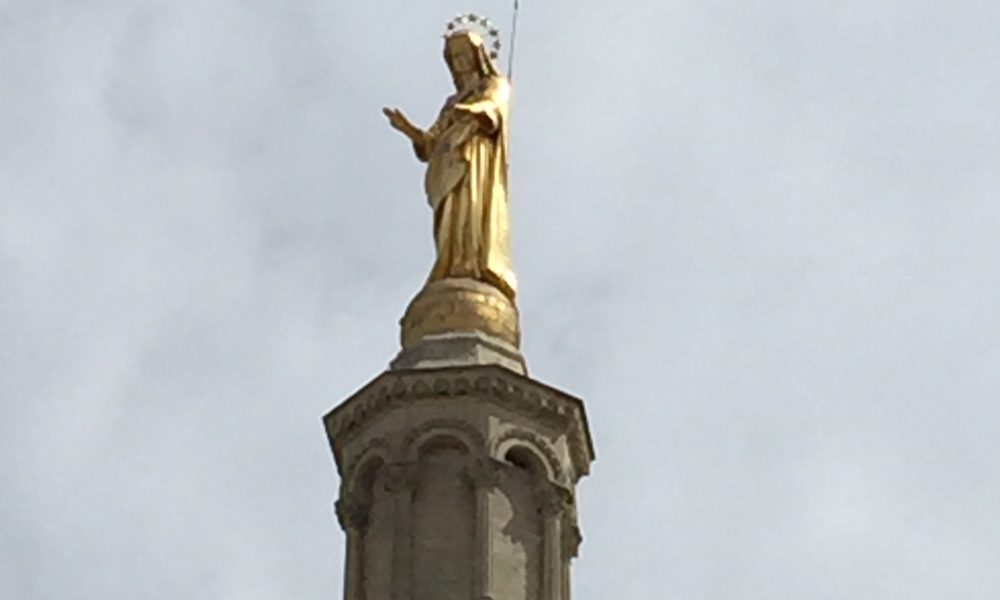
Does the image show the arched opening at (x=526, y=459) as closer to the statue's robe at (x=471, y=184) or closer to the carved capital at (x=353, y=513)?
the carved capital at (x=353, y=513)

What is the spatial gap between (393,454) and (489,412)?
3.88 ft

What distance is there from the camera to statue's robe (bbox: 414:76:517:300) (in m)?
35.6

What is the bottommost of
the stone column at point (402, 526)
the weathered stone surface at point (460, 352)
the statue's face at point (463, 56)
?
the stone column at point (402, 526)

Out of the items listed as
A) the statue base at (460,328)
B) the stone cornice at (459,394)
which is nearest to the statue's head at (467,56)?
the statue base at (460,328)

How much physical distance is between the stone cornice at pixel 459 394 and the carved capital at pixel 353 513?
643 mm

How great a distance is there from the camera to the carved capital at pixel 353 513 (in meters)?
33.5

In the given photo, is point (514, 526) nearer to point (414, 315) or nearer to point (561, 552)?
point (561, 552)

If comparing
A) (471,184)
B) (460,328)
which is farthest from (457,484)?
(471,184)

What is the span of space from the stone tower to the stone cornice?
11 mm

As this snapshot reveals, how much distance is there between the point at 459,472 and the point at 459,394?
38.0 inches

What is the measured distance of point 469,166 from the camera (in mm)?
36344

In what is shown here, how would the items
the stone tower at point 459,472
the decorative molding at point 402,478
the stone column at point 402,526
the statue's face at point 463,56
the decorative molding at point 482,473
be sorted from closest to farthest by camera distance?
the stone column at point 402,526, the stone tower at point 459,472, the decorative molding at point 482,473, the decorative molding at point 402,478, the statue's face at point 463,56

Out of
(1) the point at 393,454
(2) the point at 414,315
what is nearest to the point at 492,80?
(2) the point at 414,315

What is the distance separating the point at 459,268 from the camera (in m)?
35.5
